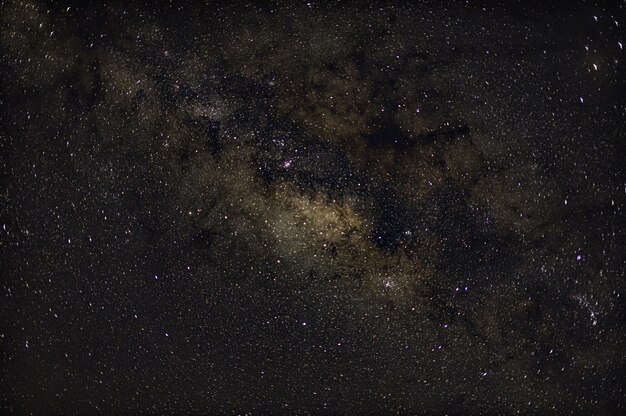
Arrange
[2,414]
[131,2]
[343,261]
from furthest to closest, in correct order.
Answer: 1. [2,414]
2. [131,2]
3. [343,261]

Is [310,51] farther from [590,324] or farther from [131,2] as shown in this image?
[590,324]

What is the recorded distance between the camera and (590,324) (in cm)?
191

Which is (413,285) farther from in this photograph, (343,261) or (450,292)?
(343,261)

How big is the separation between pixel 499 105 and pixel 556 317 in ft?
2.37

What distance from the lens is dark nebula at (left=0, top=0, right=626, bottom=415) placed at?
1781 millimetres

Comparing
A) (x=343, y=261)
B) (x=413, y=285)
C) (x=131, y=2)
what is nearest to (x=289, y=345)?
(x=343, y=261)

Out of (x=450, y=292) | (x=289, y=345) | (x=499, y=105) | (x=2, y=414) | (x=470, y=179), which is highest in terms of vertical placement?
(x=499, y=105)

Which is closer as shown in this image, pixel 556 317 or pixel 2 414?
pixel 556 317

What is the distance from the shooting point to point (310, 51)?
5.94 feet

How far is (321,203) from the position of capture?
177 centimetres

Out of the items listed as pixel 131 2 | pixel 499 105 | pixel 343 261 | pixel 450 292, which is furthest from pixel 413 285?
pixel 131 2

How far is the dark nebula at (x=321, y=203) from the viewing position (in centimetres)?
178

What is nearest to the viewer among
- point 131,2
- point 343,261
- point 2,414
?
point 343,261

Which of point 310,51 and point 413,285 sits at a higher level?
point 310,51
